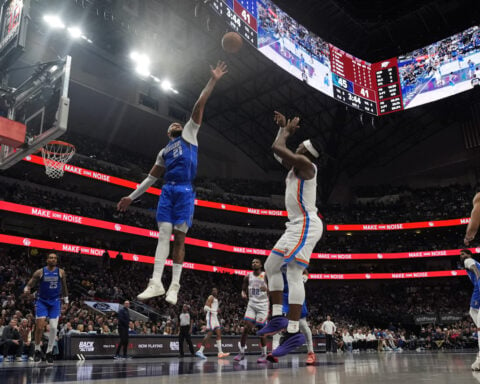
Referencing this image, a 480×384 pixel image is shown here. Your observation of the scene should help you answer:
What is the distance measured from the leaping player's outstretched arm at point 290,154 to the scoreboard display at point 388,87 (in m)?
21.7

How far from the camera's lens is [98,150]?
2917 cm

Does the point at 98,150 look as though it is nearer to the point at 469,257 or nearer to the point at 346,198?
the point at 346,198

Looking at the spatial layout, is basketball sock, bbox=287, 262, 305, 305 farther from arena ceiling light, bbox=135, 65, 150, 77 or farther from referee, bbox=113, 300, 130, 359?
arena ceiling light, bbox=135, 65, 150, 77

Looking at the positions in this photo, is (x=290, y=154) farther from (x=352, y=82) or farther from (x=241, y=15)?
(x=352, y=82)

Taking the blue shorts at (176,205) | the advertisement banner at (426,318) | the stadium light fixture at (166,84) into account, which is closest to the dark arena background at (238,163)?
the advertisement banner at (426,318)

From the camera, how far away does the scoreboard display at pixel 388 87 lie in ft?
79.8

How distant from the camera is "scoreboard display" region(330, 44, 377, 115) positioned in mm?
23375

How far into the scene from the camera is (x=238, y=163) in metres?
38.6

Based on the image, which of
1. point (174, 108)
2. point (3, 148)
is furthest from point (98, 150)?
point (3, 148)

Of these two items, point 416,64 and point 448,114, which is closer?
point 416,64

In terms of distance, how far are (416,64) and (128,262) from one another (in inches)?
819

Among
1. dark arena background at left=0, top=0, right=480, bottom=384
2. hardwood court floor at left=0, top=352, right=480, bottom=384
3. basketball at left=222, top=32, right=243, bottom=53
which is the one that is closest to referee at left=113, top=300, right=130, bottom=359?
dark arena background at left=0, top=0, right=480, bottom=384

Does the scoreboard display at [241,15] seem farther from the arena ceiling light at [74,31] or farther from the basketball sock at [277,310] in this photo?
the basketball sock at [277,310]

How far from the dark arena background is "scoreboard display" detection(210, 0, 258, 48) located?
0.08 m
